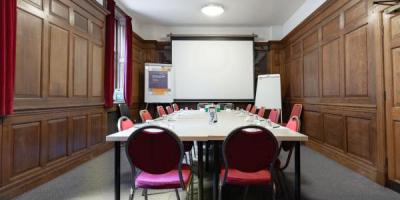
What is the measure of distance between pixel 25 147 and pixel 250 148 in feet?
8.27

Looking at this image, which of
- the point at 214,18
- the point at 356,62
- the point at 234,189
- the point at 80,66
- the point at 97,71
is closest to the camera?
the point at 234,189

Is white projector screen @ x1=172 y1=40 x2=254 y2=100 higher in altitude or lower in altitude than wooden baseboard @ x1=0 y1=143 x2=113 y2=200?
higher

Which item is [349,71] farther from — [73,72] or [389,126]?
[73,72]

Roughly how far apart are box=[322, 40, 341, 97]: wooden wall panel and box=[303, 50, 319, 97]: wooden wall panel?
1.03ft

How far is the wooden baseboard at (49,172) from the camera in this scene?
254 cm

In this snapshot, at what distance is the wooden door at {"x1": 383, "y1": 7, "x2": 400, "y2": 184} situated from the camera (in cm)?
276

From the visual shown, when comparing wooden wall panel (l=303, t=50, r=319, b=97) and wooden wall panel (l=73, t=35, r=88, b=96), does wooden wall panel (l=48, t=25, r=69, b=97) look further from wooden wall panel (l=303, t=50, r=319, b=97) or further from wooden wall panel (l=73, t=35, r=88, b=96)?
wooden wall panel (l=303, t=50, r=319, b=97)

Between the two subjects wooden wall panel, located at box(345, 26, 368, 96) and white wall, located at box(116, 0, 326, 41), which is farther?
white wall, located at box(116, 0, 326, 41)

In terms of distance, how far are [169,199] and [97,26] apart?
3430 millimetres

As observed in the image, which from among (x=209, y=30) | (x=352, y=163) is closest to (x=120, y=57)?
(x=209, y=30)

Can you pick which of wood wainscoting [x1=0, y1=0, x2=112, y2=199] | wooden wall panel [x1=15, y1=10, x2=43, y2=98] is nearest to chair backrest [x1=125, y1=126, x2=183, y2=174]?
wood wainscoting [x1=0, y1=0, x2=112, y2=199]

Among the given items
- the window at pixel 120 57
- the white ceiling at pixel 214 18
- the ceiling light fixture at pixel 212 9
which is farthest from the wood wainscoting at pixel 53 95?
the ceiling light fixture at pixel 212 9

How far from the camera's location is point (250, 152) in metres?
1.75

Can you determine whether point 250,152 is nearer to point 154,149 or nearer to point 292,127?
point 154,149
